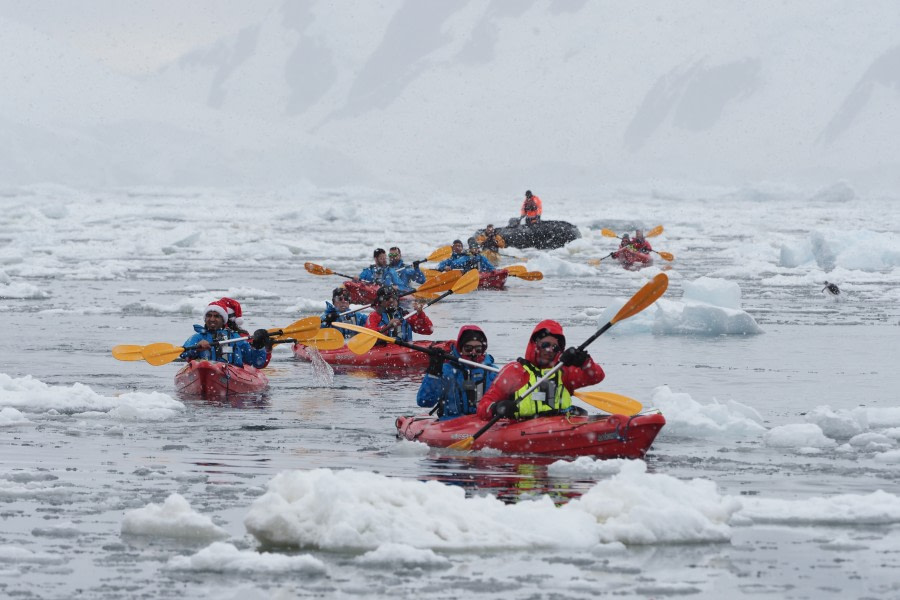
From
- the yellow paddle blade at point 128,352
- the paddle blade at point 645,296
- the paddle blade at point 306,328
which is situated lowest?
the yellow paddle blade at point 128,352

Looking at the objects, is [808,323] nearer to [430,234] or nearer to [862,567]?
[862,567]

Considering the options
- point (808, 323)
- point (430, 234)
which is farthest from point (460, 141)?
point (808, 323)

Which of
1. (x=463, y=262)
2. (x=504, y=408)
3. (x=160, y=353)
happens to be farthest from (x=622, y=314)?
(x=463, y=262)

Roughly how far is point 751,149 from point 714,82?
6710 millimetres

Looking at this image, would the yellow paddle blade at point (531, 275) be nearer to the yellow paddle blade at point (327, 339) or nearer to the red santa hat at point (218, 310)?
the yellow paddle blade at point (327, 339)

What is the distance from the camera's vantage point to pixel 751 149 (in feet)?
369

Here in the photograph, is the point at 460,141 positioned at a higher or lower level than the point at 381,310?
higher

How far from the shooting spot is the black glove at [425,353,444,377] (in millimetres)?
10614

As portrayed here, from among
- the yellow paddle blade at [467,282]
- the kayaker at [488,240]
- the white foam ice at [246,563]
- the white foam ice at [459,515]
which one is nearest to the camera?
the white foam ice at [246,563]

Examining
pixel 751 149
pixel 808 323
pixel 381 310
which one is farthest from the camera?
pixel 751 149

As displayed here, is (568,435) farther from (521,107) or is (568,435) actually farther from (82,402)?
(521,107)

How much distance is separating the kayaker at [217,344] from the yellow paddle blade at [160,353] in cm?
8

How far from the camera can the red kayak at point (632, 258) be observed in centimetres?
3111

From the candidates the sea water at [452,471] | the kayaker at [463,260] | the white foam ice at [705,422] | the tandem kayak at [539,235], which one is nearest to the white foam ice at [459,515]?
the sea water at [452,471]
